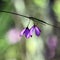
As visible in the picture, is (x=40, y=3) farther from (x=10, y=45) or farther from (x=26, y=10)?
(x=10, y=45)

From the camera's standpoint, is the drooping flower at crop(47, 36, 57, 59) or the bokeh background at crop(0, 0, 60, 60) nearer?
the bokeh background at crop(0, 0, 60, 60)

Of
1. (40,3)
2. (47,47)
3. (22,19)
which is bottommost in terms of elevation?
(47,47)

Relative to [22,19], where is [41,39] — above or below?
below

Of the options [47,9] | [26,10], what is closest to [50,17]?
[47,9]

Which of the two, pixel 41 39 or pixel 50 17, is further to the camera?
pixel 50 17

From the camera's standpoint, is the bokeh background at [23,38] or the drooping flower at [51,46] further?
the drooping flower at [51,46]

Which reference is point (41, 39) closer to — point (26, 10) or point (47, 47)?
point (47, 47)

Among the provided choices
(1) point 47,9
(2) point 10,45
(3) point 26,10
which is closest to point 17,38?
(2) point 10,45
